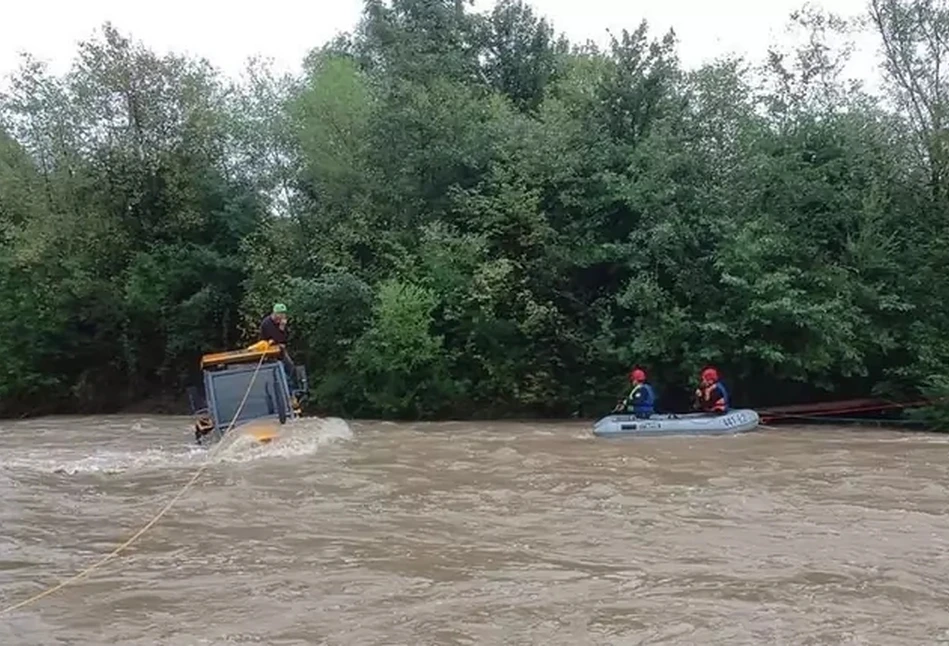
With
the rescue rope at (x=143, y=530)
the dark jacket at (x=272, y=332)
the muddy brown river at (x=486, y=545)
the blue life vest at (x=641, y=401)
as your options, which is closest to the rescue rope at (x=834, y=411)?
the blue life vest at (x=641, y=401)

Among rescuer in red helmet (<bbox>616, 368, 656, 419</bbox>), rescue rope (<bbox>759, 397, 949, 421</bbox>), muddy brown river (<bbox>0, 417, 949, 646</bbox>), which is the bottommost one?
muddy brown river (<bbox>0, 417, 949, 646</bbox>)

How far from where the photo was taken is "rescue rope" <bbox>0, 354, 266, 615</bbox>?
825 centimetres

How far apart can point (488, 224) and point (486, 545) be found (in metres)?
15.2

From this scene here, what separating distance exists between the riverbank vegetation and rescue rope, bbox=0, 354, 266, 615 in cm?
734

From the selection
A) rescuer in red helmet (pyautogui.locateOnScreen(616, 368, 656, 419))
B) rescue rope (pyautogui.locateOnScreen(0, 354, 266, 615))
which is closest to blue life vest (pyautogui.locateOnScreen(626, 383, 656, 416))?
rescuer in red helmet (pyautogui.locateOnScreen(616, 368, 656, 419))

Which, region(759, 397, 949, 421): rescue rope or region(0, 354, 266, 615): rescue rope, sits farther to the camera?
region(759, 397, 949, 421): rescue rope

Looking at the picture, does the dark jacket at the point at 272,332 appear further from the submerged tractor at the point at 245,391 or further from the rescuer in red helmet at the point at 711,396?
the rescuer in red helmet at the point at 711,396

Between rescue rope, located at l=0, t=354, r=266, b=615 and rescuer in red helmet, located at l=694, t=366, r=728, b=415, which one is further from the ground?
rescuer in red helmet, located at l=694, t=366, r=728, b=415

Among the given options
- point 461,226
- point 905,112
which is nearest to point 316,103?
point 461,226

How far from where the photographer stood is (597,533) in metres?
10.4

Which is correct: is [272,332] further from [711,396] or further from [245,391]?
[711,396]

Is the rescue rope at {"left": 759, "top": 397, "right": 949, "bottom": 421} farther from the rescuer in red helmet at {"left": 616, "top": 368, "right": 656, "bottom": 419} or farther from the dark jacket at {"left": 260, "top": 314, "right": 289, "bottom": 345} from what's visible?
the dark jacket at {"left": 260, "top": 314, "right": 289, "bottom": 345}

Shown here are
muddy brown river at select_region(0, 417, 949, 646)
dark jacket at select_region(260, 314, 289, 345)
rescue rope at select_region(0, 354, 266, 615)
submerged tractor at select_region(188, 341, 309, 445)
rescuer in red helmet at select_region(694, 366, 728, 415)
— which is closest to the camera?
muddy brown river at select_region(0, 417, 949, 646)

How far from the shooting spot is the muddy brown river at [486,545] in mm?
7328
